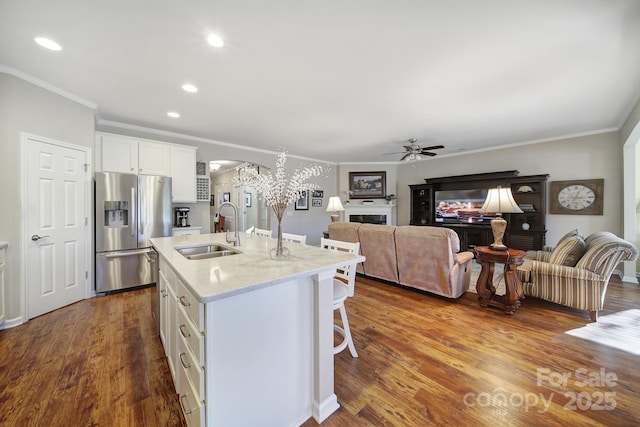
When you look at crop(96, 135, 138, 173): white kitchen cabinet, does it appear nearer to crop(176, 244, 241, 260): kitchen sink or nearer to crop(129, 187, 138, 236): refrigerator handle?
crop(129, 187, 138, 236): refrigerator handle

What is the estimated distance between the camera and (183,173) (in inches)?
167

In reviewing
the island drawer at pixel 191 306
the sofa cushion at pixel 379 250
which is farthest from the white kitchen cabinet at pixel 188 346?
the sofa cushion at pixel 379 250

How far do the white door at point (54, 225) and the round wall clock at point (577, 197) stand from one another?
7878mm

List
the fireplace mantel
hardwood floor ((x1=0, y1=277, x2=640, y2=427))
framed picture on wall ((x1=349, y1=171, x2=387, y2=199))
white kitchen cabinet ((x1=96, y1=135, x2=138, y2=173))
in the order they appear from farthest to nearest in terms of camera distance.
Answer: framed picture on wall ((x1=349, y1=171, x2=387, y2=199)) → the fireplace mantel → white kitchen cabinet ((x1=96, y1=135, x2=138, y2=173)) → hardwood floor ((x1=0, y1=277, x2=640, y2=427))

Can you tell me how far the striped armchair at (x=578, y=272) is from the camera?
2459mm

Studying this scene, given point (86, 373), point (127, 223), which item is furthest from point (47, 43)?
point (86, 373)

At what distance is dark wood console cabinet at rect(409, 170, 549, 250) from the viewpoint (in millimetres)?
4922

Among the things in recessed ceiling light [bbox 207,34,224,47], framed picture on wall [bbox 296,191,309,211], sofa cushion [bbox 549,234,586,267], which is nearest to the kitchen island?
recessed ceiling light [bbox 207,34,224,47]

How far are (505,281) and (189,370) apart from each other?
312cm

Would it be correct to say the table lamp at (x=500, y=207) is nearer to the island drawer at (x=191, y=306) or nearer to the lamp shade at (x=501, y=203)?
the lamp shade at (x=501, y=203)

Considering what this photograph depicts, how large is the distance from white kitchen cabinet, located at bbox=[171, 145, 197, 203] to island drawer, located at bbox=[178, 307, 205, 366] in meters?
3.32

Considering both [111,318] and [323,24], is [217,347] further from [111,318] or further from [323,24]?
[111,318]

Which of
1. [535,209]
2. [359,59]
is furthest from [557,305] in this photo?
[359,59]

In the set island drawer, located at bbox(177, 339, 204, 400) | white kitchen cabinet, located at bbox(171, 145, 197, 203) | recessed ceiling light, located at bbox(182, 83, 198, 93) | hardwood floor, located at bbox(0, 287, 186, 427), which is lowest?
hardwood floor, located at bbox(0, 287, 186, 427)
